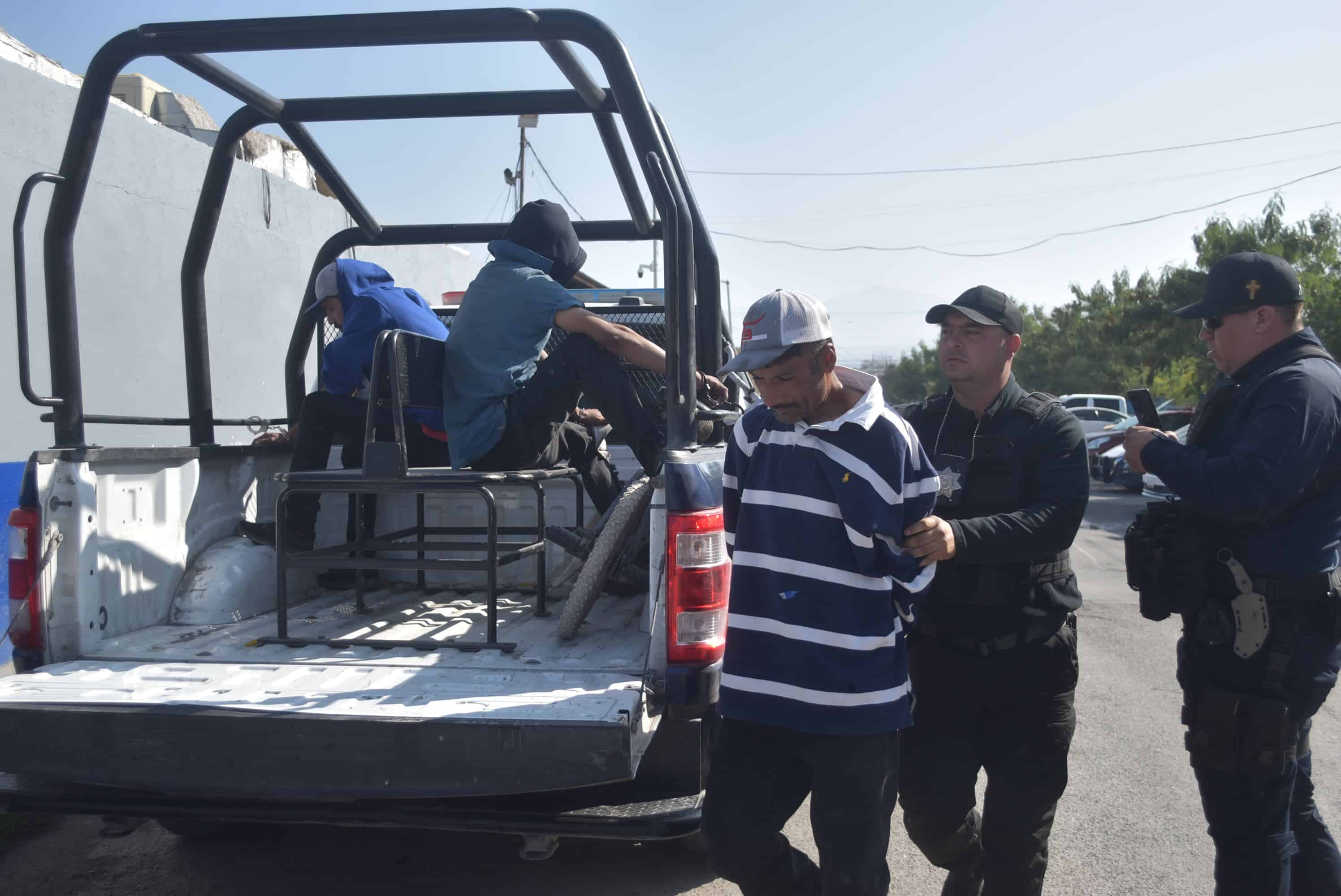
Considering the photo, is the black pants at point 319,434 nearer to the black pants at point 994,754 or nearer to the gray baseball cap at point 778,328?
the gray baseball cap at point 778,328

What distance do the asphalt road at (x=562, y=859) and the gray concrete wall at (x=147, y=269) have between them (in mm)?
3937

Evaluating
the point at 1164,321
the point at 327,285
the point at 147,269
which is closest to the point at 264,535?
the point at 327,285

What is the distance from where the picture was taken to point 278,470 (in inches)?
181

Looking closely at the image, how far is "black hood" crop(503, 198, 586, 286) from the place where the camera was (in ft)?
13.4

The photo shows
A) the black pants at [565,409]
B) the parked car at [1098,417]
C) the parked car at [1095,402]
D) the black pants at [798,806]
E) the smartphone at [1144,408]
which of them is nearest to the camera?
the black pants at [798,806]

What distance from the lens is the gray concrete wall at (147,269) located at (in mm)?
6699

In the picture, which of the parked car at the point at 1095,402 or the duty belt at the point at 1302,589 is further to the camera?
the parked car at the point at 1095,402

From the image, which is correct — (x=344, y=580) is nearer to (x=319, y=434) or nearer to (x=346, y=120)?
(x=319, y=434)

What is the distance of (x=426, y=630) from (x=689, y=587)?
1400 millimetres

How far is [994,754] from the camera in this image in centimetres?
271

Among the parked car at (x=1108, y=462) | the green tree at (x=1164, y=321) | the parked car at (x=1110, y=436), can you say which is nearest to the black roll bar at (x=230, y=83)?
the green tree at (x=1164, y=321)

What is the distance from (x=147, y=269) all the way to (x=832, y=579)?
26.2 ft

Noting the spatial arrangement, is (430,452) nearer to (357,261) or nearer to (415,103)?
(357,261)

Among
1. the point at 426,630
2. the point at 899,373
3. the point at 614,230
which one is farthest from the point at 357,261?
the point at 899,373
